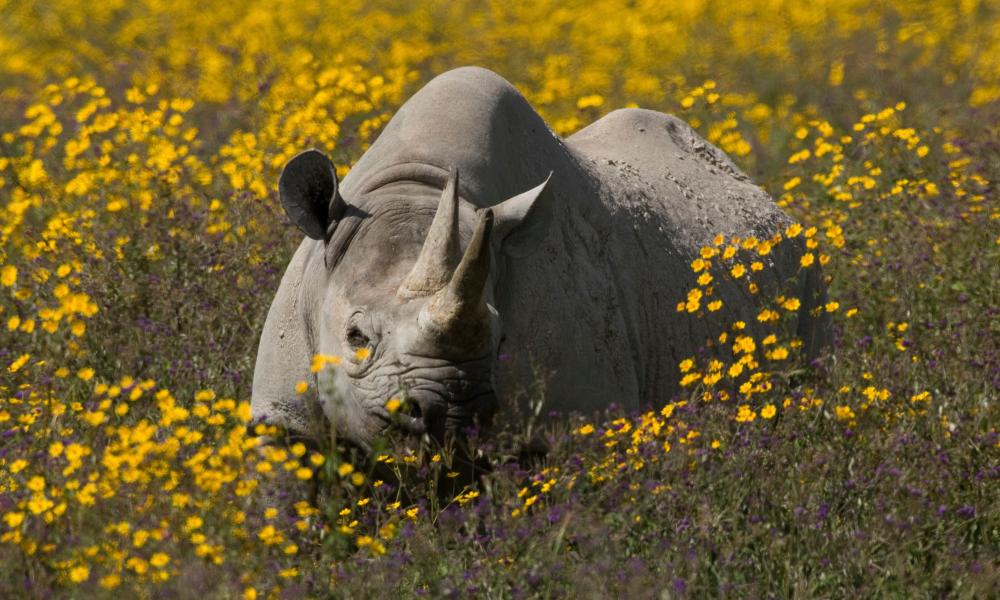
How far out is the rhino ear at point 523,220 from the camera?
717 cm

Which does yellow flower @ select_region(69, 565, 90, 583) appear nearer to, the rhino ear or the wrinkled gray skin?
the wrinkled gray skin

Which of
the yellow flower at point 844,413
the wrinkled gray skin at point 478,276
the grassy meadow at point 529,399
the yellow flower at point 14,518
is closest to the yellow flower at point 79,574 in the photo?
the grassy meadow at point 529,399

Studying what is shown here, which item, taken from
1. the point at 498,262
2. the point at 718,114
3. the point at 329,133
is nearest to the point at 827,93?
the point at 718,114

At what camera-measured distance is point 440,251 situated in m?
6.58

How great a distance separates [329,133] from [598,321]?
132 inches

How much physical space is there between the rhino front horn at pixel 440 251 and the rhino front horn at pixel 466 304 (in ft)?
0.45

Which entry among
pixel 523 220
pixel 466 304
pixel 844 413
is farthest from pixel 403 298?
pixel 844 413

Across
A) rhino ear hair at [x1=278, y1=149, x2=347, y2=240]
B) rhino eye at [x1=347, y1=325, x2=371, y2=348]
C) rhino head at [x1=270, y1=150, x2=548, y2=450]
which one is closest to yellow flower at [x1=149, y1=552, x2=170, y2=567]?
rhino head at [x1=270, y1=150, x2=548, y2=450]

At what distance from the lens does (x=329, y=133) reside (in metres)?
10.6

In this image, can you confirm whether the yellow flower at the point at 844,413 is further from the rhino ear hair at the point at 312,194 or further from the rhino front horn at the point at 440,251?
the rhino ear hair at the point at 312,194

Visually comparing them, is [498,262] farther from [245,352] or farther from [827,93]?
[827,93]

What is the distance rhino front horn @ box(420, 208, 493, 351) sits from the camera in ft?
20.6

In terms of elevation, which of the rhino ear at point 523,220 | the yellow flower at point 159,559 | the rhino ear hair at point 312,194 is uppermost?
the rhino ear hair at point 312,194

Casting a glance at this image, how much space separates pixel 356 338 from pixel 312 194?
82 cm
